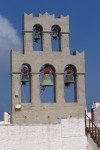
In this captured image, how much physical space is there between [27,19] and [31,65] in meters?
2.42

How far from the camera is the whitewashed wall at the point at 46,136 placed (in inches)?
992

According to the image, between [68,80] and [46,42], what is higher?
[46,42]

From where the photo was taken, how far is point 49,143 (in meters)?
25.6

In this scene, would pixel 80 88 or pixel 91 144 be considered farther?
pixel 80 88

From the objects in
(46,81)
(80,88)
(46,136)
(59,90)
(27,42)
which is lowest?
(46,136)

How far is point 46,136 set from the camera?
2567 cm

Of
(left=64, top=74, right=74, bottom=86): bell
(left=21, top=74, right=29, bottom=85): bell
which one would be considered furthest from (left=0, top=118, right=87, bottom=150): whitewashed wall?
(left=21, top=74, right=29, bottom=85): bell

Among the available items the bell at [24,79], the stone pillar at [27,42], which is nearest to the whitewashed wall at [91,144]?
the bell at [24,79]

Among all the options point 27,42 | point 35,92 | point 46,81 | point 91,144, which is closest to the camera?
point 91,144

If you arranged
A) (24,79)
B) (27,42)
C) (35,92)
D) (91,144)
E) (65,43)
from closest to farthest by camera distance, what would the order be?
(91,144), (35,92), (24,79), (27,42), (65,43)

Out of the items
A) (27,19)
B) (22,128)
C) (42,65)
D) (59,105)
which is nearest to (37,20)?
(27,19)

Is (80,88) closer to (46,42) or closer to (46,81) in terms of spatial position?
(46,81)

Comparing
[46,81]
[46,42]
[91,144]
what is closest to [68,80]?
[46,81]

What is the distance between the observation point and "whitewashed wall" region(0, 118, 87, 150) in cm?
2520
